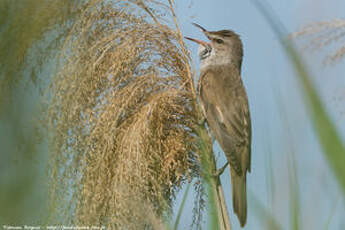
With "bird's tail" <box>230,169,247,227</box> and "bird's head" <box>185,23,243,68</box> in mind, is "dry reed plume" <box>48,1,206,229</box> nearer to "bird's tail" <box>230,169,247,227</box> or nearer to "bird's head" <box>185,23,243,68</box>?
"bird's tail" <box>230,169,247,227</box>

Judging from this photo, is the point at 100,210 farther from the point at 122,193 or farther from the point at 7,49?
the point at 7,49

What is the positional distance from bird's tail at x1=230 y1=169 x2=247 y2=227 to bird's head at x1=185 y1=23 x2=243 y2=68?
138 centimetres

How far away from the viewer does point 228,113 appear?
3.07 m

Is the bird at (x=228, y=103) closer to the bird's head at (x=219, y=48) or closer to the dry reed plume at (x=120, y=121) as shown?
the bird's head at (x=219, y=48)

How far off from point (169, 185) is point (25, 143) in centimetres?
70

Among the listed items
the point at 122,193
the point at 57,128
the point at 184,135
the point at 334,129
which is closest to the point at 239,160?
the point at 184,135

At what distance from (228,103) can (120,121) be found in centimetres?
129

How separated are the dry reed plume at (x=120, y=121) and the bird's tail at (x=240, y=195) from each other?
28cm

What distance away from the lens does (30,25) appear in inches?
73.6

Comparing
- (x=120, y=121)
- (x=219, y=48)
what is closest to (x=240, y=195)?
(x=120, y=121)

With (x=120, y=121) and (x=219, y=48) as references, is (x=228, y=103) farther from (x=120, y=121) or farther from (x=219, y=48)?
(x=120, y=121)

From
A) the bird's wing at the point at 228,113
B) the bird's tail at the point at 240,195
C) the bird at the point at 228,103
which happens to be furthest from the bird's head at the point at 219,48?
the bird's tail at the point at 240,195

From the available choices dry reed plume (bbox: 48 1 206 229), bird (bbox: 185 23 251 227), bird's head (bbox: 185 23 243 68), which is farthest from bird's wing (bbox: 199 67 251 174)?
dry reed plume (bbox: 48 1 206 229)

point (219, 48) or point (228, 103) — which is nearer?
point (228, 103)
